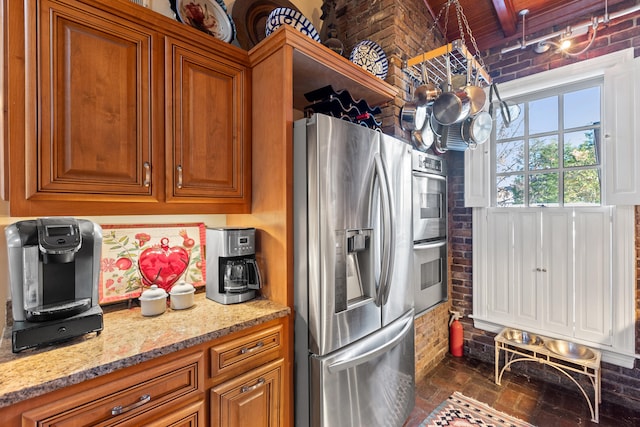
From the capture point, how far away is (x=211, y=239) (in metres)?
1.56

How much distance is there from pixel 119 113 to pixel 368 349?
64.0 inches

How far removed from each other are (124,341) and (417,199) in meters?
1.95

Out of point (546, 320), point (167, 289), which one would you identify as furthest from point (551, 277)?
point (167, 289)

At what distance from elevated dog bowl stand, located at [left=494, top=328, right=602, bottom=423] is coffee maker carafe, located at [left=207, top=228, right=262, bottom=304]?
211cm

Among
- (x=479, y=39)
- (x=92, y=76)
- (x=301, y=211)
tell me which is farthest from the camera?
(x=479, y=39)

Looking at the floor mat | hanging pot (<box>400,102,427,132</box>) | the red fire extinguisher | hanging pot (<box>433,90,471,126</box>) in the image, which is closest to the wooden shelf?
hanging pot (<box>400,102,427,132</box>)

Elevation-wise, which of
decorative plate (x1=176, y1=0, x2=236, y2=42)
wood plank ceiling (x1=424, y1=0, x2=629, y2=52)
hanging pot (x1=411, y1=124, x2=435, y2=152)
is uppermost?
wood plank ceiling (x1=424, y1=0, x2=629, y2=52)

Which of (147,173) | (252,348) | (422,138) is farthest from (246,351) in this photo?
(422,138)

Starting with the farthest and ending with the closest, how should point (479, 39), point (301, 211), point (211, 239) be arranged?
1. point (479, 39)
2. point (211, 239)
3. point (301, 211)

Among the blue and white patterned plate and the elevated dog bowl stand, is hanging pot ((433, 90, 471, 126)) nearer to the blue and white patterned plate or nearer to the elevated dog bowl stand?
the blue and white patterned plate

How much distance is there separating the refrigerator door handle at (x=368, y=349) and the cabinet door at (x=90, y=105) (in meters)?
1.19

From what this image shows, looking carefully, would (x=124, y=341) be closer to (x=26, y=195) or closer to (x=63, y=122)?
(x=26, y=195)

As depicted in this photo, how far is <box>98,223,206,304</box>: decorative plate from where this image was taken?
58.2 inches

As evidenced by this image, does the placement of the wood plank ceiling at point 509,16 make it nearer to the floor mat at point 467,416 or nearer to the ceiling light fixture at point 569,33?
the ceiling light fixture at point 569,33
